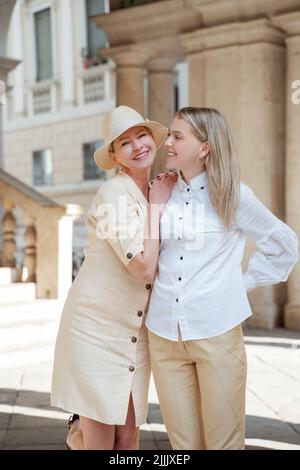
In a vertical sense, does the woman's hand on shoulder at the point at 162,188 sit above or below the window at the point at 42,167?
below

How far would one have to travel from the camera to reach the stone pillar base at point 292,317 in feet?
27.2

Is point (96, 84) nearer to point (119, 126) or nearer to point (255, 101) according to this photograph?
point (255, 101)

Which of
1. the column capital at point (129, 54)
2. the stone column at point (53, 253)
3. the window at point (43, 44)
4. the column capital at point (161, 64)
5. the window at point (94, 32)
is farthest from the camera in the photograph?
the window at point (43, 44)

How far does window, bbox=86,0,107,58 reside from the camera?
2075cm

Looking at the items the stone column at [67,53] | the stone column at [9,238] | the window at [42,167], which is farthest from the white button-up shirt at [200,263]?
the window at [42,167]

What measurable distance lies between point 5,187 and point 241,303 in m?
5.63

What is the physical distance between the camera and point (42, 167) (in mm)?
22500

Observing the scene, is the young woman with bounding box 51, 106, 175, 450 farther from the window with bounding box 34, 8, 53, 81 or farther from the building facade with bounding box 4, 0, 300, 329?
the window with bounding box 34, 8, 53, 81

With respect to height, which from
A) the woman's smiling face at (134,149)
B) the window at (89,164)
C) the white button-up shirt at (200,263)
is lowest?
the white button-up shirt at (200,263)

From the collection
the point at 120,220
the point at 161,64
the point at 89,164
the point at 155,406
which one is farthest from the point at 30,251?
the point at 89,164

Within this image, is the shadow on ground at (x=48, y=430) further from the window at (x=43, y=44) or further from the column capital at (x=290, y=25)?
the window at (x=43, y=44)

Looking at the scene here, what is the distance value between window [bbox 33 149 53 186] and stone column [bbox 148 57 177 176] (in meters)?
12.0

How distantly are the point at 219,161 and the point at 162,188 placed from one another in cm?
24

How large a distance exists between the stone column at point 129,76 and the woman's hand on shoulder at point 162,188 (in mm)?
6981
